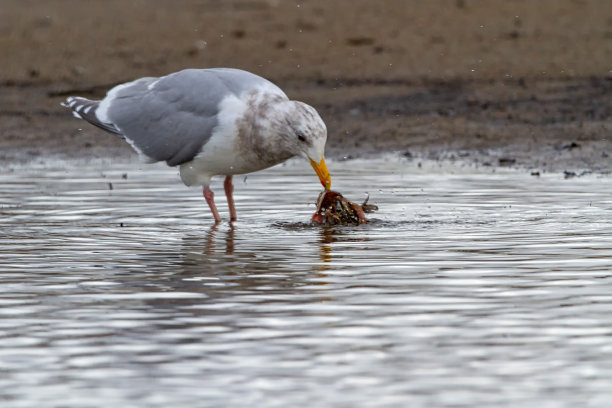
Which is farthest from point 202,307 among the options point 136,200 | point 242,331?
point 136,200

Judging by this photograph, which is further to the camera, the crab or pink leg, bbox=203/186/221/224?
pink leg, bbox=203/186/221/224

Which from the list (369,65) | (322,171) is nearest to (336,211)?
(322,171)

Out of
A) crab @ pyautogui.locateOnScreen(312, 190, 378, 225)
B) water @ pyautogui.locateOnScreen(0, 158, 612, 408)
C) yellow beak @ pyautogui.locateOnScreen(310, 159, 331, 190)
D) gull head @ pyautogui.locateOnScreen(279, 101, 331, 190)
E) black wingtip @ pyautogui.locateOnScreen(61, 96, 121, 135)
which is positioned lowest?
water @ pyautogui.locateOnScreen(0, 158, 612, 408)

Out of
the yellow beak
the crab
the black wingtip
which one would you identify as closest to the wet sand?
the black wingtip

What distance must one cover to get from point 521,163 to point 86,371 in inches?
286

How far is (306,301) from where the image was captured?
5754mm

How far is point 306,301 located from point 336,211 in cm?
248

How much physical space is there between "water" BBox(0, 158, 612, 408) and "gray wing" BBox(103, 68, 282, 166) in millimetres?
450

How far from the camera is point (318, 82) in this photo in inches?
599

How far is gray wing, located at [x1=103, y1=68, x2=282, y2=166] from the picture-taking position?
8.44 m

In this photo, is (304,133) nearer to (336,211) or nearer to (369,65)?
(336,211)

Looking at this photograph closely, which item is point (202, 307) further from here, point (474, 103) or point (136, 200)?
point (474, 103)

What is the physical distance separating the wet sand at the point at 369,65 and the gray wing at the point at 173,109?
3177mm

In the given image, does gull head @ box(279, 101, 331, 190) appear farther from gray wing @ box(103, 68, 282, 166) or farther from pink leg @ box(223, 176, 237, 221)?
pink leg @ box(223, 176, 237, 221)
